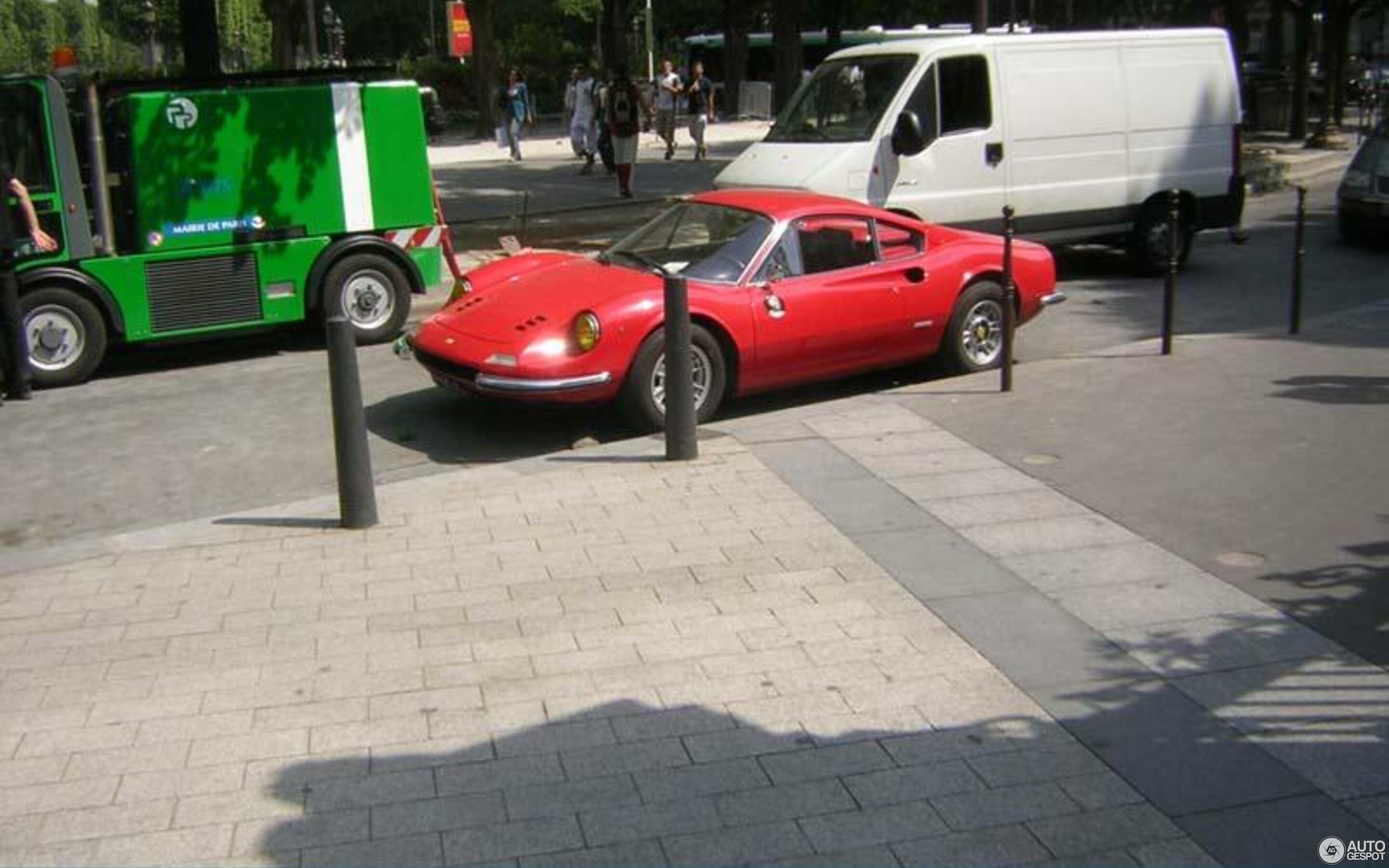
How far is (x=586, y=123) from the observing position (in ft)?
87.0

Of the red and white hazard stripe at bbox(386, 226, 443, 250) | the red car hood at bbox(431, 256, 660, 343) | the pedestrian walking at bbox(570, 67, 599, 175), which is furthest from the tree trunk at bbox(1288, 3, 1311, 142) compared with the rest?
the red car hood at bbox(431, 256, 660, 343)

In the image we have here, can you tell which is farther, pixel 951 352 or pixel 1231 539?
pixel 951 352

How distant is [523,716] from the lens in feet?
16.1

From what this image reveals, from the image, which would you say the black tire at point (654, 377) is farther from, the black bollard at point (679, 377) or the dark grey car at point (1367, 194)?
the dark grey car at point (1367, 194)

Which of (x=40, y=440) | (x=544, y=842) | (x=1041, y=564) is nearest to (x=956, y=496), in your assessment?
(x=1041, y=564)

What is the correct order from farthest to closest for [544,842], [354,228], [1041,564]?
[354,228] < [1041,564] < [544,842]

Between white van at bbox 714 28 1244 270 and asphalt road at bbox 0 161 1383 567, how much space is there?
0.87 m

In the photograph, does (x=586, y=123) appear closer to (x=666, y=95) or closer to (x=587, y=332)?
(x=666, y=95)

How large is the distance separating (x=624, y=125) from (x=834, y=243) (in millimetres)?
12319

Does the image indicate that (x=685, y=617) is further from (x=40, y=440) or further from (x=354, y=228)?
(x=354, y=228)

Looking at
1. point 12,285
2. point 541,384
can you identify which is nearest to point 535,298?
point 541,384

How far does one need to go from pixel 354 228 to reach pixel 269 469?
3.92m

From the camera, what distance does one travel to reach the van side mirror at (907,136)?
12.7 metres

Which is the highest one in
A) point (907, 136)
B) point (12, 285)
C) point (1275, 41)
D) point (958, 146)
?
point (1275, 41)
